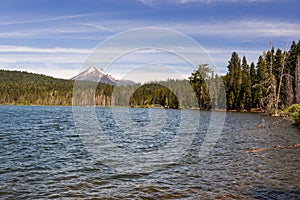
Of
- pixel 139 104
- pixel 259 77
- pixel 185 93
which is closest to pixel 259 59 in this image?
pixel 259 77

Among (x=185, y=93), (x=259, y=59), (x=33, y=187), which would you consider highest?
(x=259, y=59)

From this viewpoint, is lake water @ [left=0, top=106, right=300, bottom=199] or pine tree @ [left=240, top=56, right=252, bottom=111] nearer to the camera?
lake water @ [left=0, top=106, right=300, bottom=199]

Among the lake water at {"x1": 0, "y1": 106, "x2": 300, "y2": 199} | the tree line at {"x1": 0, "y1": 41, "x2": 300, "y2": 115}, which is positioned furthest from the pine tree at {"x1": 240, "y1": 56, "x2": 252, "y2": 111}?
the lake water at {"x1": 0, "y1": 106, "x2": 300, "y2": 199}

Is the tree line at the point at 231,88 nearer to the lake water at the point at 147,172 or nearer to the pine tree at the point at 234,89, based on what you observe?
the pine tree at the point at 234,89

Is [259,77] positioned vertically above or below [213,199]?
above

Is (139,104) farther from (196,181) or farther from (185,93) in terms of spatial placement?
(196,181)

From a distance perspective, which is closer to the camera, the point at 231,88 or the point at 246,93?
the point at 246,93

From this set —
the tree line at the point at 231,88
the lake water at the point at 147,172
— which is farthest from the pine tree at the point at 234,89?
the lake water at the point at 147,172

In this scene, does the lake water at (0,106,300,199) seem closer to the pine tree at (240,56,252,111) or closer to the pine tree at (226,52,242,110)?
the pine tree at (240,56,252,111)

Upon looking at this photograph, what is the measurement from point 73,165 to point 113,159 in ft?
9.15

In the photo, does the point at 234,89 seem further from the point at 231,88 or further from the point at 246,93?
the point at 246,93

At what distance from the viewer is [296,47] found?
9294 cm

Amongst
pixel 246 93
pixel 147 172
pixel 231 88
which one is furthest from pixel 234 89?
pixel 147 172

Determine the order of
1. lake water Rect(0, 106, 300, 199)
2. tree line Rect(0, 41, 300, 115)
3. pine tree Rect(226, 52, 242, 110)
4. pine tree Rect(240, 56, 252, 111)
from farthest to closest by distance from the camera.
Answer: pine tree Rect(226, 52, 242, 110) < pine tree Rect(240, 56, 252, 111) < tree line Rect(0, 41, 300, 115) < lake water Rect(0, 106, 300, 199)
